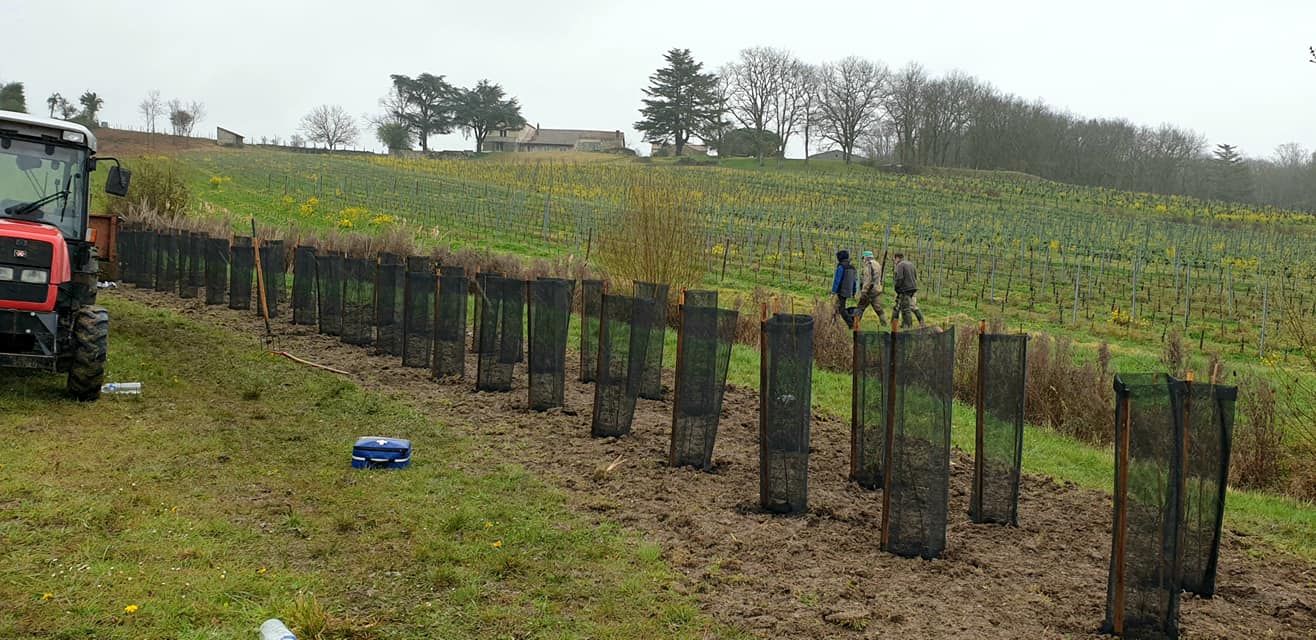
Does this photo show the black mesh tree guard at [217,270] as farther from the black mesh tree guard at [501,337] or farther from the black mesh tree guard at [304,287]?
the black mesh tree guard at [501,337]

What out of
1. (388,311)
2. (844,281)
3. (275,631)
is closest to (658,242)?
(844,281)

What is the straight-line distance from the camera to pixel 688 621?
5.10 metres

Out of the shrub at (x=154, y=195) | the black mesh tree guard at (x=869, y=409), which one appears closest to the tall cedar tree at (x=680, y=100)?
the shrub at (x=154, y=195)

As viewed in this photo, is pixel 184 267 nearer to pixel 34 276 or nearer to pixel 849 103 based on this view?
pixel 34 276

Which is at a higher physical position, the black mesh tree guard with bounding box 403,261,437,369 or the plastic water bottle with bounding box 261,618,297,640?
the black mesh tree guard with bounding box 403,261,437,369

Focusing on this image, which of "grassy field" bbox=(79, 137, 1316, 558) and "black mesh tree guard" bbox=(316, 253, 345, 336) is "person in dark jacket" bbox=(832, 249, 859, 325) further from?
"black mesh tree guard" bbox=(316, 253, 345, 336)

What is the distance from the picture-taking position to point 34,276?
9.04 meters

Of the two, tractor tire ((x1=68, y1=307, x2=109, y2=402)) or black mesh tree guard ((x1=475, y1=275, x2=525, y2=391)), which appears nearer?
tractor tire ((x1=68, y1=307, x2=109, y2=402))

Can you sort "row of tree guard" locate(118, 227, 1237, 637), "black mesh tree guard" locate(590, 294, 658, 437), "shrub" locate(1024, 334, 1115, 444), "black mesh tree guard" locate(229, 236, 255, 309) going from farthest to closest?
"black mesh tree guard" locate(229, 236, 255, 309) < "shrub" locate(1024, 334, 1115, 444) < "black mesh tree guard" locate(590, 294, 658, 437) < "row of tree guard" locate(118, 227, 1237, 637)

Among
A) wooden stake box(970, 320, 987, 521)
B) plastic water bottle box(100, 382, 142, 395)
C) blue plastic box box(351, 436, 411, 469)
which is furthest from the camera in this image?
plastic water bottle box(100, 382, 142, 395)

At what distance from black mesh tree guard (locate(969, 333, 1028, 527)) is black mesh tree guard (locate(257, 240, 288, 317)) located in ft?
42.4

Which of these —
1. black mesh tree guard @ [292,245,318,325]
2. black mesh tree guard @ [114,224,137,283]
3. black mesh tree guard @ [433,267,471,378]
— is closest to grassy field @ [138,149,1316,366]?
black mesh tree guard @ [292,245,318,325]

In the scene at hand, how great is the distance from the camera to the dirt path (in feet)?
17.1

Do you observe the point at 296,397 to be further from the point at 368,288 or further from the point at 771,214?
the point at 771,214
